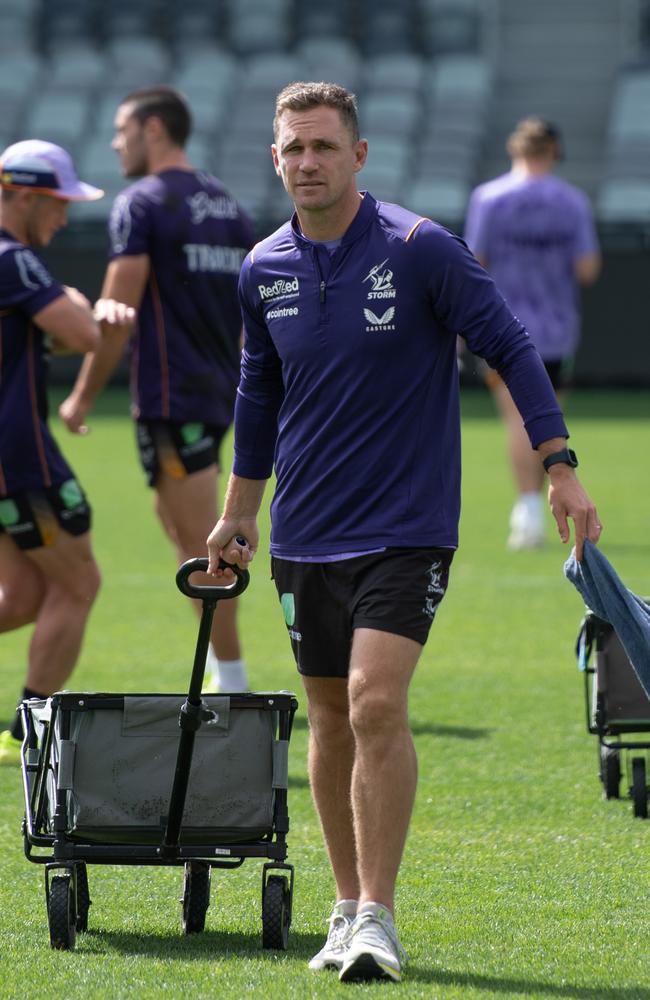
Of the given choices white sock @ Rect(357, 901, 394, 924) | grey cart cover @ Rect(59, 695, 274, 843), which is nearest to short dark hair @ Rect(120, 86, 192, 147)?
grey cart cover @ Rect(59, 695, 274, 843)

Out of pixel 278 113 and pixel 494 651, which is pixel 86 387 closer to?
pixel 494 651

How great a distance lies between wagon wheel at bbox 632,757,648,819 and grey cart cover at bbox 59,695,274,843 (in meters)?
1.57

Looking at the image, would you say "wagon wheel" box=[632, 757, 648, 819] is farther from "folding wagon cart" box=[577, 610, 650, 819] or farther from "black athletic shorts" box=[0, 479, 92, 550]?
"black athletic shorts" box=[0, 479, 92, 550]

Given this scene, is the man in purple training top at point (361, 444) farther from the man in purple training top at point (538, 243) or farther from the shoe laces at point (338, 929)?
the man in purple training top at point (538, 243)

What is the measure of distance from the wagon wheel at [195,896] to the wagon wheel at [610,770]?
179cm

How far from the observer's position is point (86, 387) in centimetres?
775

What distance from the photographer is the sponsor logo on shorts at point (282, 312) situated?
462 centimetres

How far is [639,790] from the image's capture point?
19.5 ft

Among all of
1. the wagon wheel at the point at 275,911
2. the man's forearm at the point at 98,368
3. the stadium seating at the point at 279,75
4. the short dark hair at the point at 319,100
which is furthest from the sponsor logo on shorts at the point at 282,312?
the stadium seating at the point at 279,75

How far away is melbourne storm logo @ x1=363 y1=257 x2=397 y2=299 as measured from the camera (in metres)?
4.54

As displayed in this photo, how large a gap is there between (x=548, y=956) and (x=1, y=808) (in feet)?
7.66

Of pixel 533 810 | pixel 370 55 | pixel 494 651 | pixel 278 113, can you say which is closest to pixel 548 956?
pixel 533 810

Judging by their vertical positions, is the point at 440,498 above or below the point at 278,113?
below

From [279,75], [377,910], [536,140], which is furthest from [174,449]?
[279,75]
